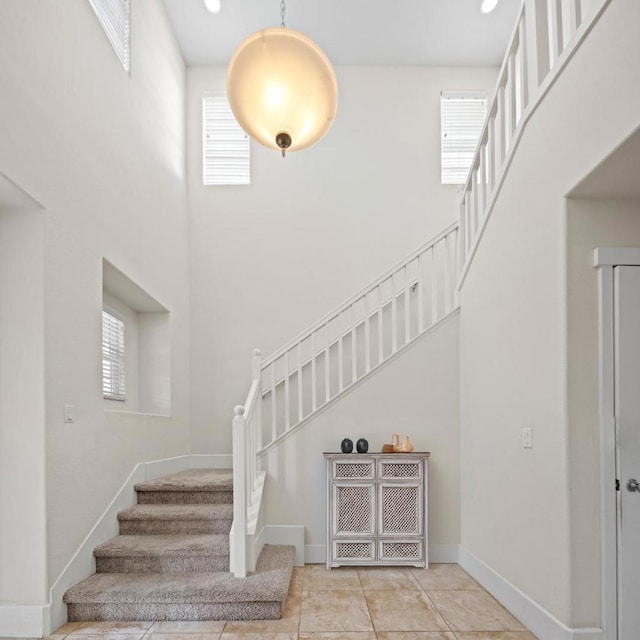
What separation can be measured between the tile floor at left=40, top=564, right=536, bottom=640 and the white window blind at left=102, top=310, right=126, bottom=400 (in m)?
2.08

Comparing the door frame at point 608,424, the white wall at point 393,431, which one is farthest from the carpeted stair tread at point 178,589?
the door frame at point 608,424

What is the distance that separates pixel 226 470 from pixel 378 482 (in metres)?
1.83

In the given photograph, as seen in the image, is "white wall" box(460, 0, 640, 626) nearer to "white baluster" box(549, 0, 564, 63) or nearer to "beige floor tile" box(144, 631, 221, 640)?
"white baluster" box(549, 0, 564, 63)

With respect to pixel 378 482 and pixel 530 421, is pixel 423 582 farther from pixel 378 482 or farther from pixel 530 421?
pixel 530 421

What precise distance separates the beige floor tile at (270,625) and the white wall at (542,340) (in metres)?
1.36

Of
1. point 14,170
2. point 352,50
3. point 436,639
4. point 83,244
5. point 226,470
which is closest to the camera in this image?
point 14,170

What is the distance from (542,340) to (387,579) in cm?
223

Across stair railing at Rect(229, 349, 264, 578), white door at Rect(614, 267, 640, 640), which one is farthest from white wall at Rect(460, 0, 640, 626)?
stair railing at Rect(229, 349, 264, 578)

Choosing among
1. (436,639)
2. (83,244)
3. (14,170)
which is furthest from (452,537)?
(14,170)

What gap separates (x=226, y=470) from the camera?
595 centimetres

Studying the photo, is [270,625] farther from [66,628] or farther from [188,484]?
[188,484]

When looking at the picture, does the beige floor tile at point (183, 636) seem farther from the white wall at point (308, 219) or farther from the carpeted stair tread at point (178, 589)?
the white wall at point (308, 219)

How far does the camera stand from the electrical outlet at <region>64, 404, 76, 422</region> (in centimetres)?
357

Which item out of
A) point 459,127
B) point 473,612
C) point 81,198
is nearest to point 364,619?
point 473,612
